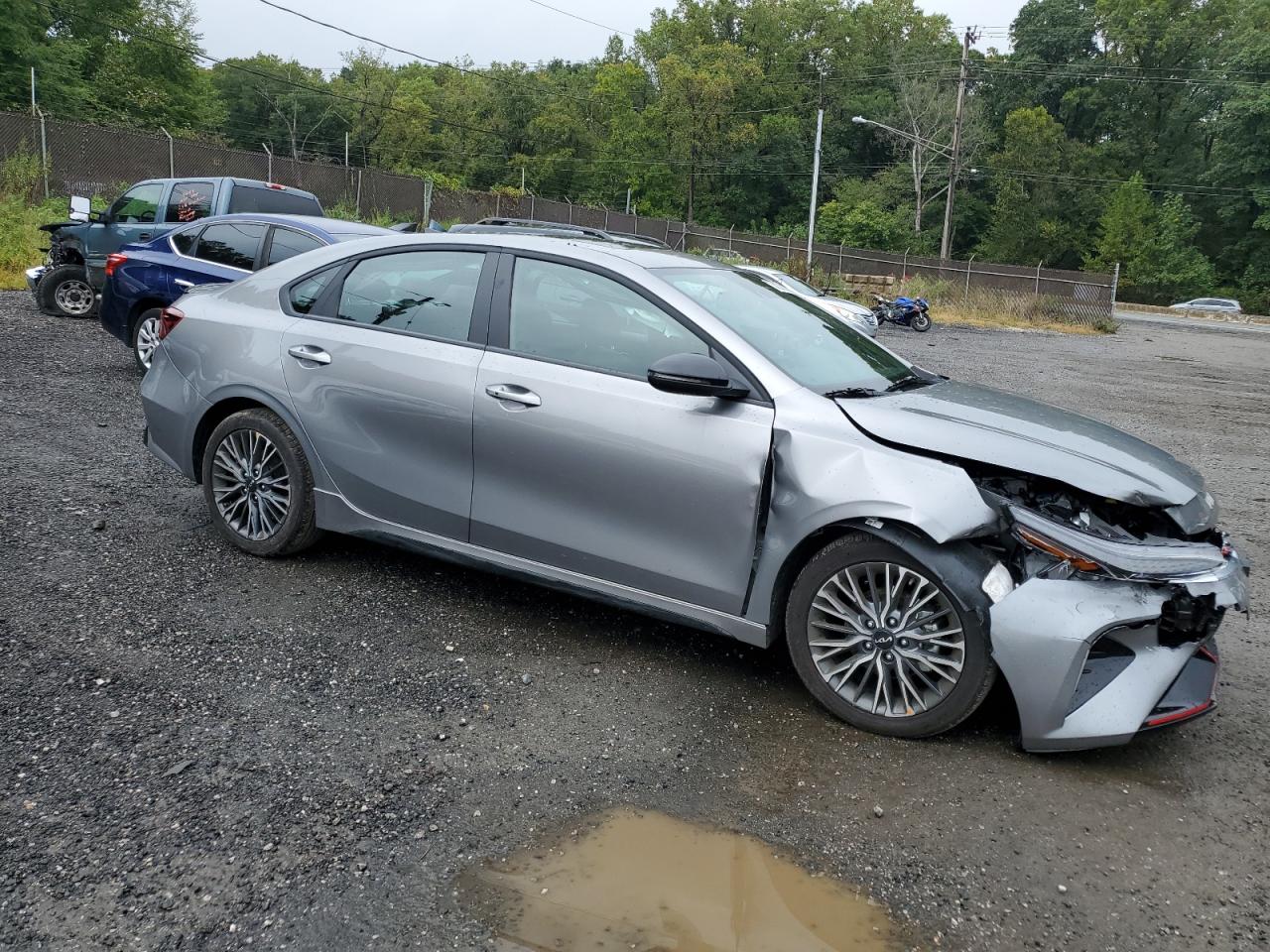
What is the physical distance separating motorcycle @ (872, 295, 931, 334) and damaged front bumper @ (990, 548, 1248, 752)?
24.2 meters

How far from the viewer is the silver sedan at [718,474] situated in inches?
135

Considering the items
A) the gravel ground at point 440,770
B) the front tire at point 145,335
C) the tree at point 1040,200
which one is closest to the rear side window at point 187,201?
the front tire at point 145,335

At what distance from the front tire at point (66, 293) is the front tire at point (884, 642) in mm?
12399

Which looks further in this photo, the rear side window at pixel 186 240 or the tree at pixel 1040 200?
the tree at pixel 1040 200

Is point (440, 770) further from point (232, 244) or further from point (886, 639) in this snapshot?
point (232, 244)

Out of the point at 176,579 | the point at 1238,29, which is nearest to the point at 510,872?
the point at 176,579

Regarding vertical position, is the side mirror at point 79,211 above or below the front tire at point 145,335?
above

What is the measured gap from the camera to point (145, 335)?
952cm

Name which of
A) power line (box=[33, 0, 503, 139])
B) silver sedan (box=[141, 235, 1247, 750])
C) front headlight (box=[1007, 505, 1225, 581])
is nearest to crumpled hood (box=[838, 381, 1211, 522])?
silver sedan (box=[141, 235, 1247, 750])

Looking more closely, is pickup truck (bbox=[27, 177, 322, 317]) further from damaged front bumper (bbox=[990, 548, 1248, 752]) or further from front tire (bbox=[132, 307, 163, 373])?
damaged front bumper (bbox=[990, 548, 1248, 752])

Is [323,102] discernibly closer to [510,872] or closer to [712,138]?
[712,138]

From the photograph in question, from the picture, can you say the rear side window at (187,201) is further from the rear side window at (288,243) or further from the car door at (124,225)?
the rear side window at (288,243)

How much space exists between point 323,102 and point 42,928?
95780 mm

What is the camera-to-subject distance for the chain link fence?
22219 mm
